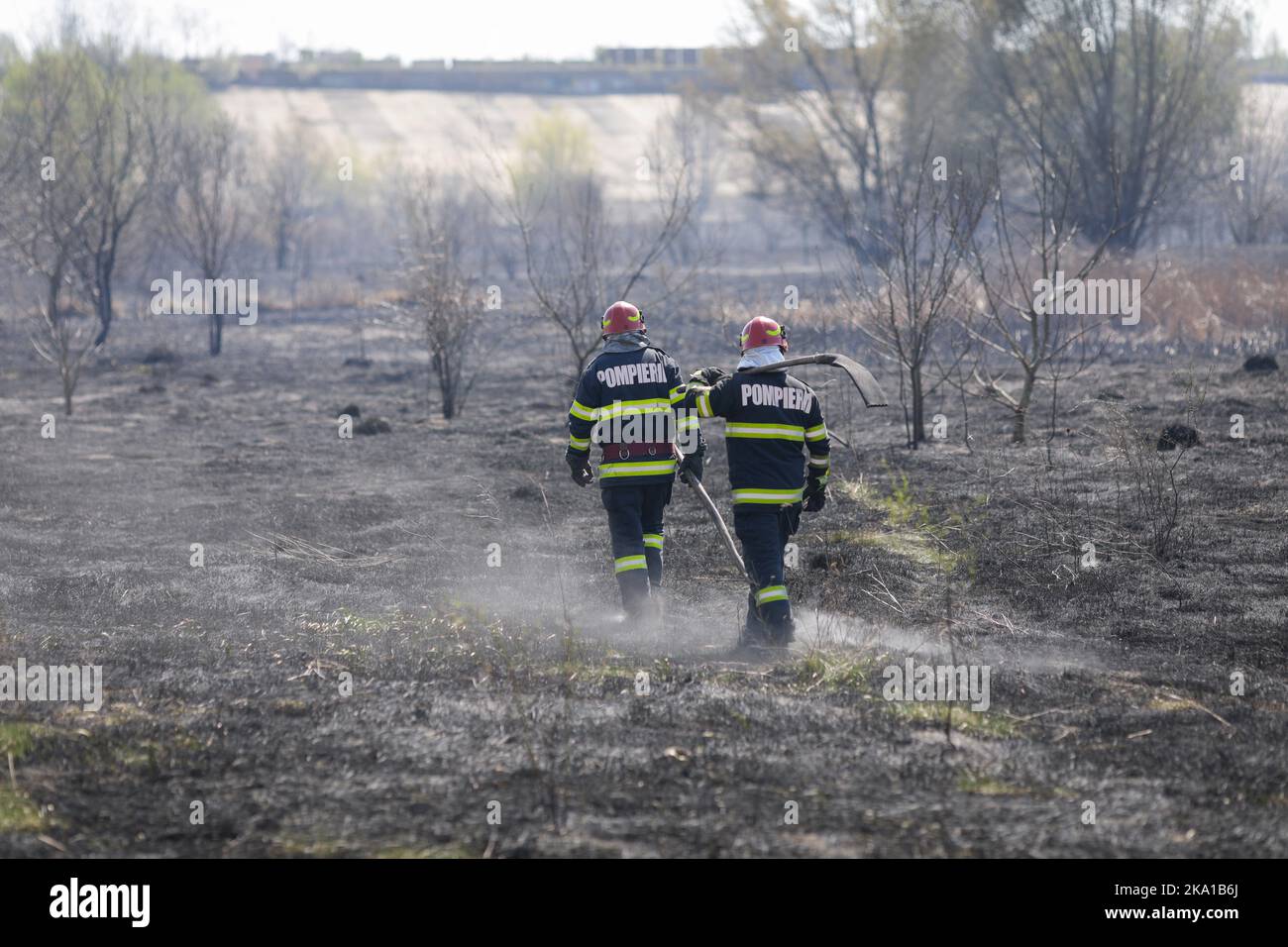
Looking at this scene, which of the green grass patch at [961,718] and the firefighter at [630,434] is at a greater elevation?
the firefighter at [630,434]

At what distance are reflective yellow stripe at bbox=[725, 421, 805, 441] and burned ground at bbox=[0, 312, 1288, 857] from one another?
3.30 feet

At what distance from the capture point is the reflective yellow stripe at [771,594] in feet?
22.2

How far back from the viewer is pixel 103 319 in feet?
85.8

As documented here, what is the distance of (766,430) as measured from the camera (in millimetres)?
6844

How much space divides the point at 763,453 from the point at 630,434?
846mm

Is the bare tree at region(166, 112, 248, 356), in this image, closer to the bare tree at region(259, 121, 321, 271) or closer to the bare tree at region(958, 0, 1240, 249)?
the bare tree at region(259, 121, 321, 271)

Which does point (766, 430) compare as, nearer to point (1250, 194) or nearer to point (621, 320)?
point (621, 320)

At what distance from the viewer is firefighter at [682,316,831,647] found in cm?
681

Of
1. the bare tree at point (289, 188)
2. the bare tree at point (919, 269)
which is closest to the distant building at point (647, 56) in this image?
the bare tree at point (289, 188)

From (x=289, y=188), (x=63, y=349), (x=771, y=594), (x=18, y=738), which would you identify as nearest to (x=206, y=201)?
(x=63, y=349)

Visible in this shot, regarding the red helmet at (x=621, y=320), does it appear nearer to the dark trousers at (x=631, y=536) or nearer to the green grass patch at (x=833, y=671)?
the dark trousers at (x=631, y=536)

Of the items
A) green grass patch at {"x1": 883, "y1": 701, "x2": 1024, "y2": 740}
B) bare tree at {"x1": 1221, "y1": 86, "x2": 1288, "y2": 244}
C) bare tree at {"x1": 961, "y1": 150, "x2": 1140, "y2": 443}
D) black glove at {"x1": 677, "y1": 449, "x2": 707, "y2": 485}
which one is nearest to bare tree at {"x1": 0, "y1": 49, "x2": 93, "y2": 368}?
bare tree at {"x1": 961, "y1": 150, "x2": 1140, "y2": 443}
